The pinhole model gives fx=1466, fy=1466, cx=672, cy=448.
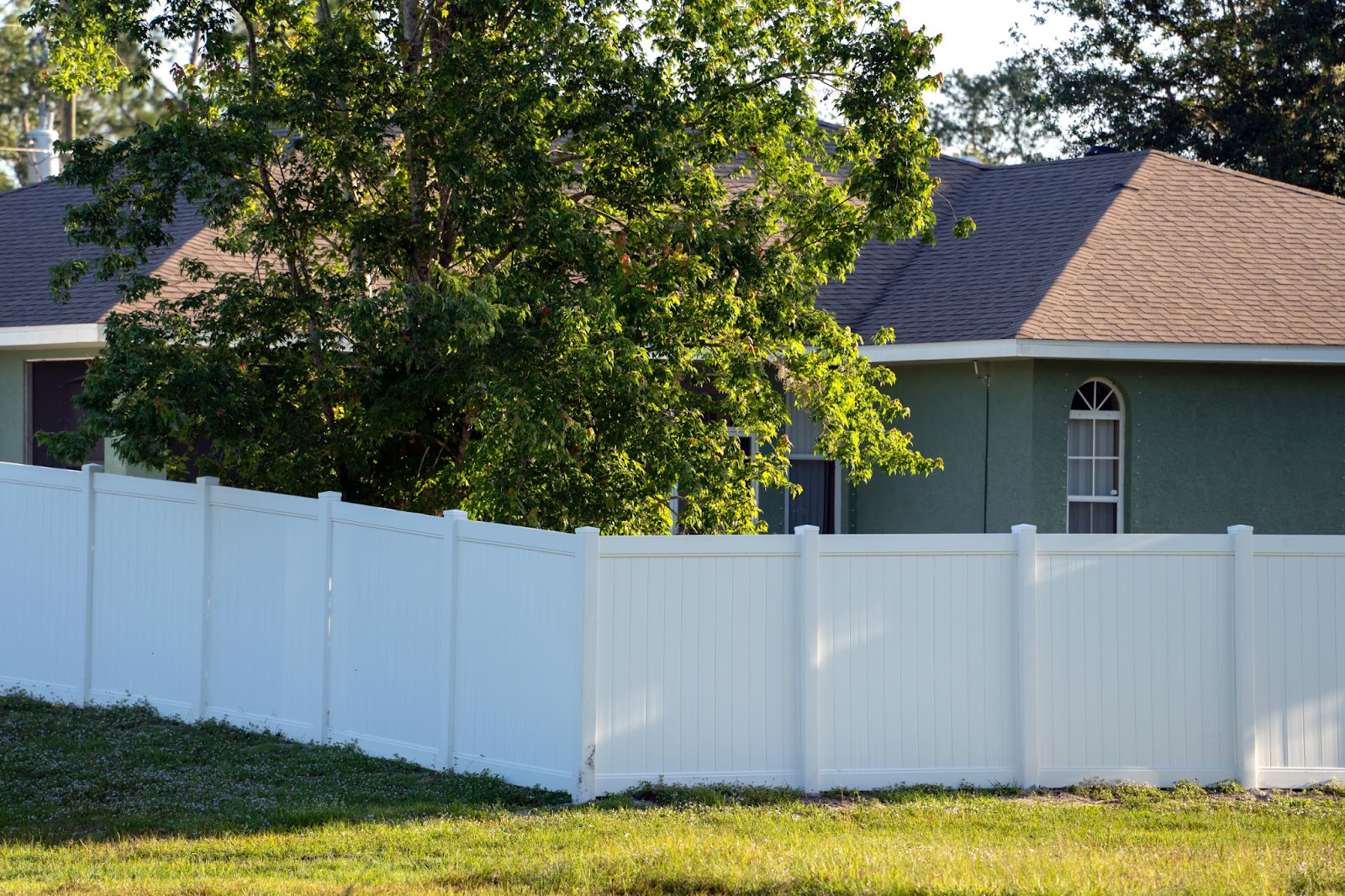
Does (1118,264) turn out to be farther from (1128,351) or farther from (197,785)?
(197,785)

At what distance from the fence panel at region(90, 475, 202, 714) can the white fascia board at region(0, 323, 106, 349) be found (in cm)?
308

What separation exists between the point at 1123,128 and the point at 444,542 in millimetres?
23215

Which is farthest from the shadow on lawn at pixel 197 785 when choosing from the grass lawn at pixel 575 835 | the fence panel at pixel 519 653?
the fence panel at pixel 519 653

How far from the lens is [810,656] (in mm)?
8469

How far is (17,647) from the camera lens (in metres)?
11.8

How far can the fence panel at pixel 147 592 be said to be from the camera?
10609 mm

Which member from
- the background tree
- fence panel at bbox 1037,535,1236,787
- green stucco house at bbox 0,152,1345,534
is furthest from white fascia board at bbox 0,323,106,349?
the background tree

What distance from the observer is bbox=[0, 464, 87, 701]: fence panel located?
11391mm

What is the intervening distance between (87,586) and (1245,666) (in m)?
8.34

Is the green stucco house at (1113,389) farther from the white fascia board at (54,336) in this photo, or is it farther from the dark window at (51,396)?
the dark window at (51,396)

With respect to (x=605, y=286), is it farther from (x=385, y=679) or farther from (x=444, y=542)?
(x=385, y=679)

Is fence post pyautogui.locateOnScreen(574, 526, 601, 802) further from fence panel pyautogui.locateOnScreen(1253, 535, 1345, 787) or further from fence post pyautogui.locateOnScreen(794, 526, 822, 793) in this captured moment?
fence panel pyautogui.locateOnScreen(1253, 535, 1345, 787)

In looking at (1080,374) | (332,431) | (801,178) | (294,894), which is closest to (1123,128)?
(1080,374)

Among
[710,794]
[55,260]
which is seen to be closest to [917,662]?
[710,794]
